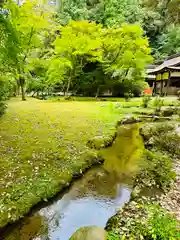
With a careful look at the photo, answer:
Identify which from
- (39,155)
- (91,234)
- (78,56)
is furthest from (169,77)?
(91,234)

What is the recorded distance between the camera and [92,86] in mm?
24500

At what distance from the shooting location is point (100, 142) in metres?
8.27

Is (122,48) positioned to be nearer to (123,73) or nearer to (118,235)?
(123,73)

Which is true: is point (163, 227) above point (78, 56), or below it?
below

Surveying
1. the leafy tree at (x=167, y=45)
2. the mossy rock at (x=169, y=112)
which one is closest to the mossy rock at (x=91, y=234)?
the mossy rock at (x=169, y=112)

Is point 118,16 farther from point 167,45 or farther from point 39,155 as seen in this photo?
point 39,155

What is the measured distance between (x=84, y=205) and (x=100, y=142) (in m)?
3.67

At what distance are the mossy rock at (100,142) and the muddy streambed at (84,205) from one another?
32.7 inches

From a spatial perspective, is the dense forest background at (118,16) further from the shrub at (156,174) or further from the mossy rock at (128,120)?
the shrub at (156,174)

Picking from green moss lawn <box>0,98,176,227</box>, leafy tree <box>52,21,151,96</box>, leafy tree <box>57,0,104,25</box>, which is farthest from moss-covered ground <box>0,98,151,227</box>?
leafy tree <box>57,0,104,25</box>

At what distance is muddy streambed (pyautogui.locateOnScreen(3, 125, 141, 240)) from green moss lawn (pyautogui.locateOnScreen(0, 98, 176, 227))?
0.73 ft

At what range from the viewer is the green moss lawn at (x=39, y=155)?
455 centimetres

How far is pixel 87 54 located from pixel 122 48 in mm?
3410

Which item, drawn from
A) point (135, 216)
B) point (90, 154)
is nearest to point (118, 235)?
point (135, 216)
